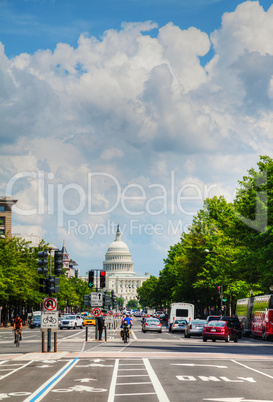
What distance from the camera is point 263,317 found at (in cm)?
5700

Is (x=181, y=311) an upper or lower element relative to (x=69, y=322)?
upper

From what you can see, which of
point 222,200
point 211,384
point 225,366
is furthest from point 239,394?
point 222,200

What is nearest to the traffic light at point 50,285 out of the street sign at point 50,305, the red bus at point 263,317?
the street sign at point 50,305

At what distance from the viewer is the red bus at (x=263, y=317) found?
55.2 meters

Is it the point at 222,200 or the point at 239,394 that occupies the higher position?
the point at 222,200

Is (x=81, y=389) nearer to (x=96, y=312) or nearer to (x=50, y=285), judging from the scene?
(x=50, y=285)

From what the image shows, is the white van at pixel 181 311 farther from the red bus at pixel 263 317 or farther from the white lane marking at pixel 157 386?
the white lane marking at pixel 157 386

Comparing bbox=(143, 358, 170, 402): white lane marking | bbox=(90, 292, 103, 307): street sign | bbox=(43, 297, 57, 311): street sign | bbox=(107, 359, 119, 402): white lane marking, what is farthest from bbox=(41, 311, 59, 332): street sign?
bbox=(90, 292, 103, 307): street sign

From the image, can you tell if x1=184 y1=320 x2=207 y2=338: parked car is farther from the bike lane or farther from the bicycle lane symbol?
the bicycle lane symbol

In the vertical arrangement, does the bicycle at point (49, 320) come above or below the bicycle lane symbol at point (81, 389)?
above

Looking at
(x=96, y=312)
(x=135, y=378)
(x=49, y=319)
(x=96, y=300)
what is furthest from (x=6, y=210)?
(x=135, y=378)

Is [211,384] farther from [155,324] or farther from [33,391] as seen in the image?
[155,324]

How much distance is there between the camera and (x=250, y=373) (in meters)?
22.8

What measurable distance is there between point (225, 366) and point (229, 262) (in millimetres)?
52772
